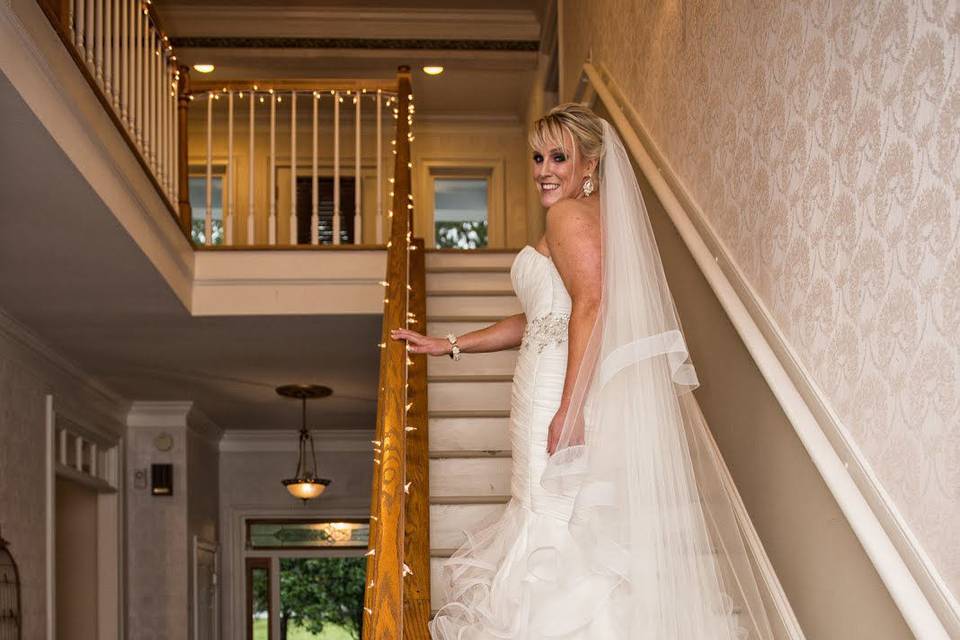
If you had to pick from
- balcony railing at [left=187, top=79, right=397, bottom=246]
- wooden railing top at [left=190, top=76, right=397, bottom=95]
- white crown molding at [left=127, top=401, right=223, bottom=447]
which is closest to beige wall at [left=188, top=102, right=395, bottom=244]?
balcony railing at [left=187, top=79, right=397, bottom=246]

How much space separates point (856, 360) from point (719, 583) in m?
0.58

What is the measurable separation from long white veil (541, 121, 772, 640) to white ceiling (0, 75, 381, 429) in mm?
1907

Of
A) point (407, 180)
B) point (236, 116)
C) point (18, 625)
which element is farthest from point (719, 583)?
point (236, 116)

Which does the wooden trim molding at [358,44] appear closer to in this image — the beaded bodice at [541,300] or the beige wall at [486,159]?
the beige wall at [486,159]

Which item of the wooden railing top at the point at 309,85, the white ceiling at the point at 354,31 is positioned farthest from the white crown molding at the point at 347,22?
the wooden railing top at the point at 309,85

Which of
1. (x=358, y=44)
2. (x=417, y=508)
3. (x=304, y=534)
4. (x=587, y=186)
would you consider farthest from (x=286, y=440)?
(x=587, y=186)

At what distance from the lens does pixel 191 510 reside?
366 inches

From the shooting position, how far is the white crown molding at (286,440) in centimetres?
1087

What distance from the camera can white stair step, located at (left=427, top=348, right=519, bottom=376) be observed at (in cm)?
536

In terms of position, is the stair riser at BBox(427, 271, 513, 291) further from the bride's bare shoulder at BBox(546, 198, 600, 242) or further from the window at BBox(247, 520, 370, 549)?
the window at BBox(247, 520, 370, 549)

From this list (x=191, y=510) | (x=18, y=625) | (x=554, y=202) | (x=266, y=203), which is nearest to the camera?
(x=554, y=202)

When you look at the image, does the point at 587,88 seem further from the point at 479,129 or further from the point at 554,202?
the point at 479,129

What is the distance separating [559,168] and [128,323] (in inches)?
163

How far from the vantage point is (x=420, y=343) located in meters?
3.32
